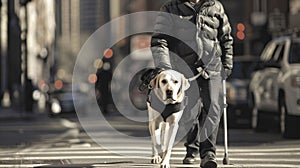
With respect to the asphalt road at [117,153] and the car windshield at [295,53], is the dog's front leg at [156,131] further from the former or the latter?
the car windshield at [295,53]

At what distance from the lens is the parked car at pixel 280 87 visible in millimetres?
15844

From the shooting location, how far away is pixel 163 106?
8.91 metres

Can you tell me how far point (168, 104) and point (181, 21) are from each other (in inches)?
49.3

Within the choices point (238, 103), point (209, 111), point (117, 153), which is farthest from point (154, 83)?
point (238, 103)

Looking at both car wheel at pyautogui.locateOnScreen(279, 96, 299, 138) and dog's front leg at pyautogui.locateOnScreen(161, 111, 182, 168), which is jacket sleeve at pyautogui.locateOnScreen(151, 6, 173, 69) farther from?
car wheel at pyautogui.locateOnScreen(279, 96, 299, 138)


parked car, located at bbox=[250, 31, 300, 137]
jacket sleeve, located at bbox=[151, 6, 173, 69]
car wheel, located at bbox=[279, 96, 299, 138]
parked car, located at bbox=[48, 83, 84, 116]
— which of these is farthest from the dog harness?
parked car, located at bbox=[48, 83, 84, 116]

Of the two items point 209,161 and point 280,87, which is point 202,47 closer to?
point 209,161

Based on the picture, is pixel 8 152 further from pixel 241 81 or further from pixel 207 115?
pixel 241 81

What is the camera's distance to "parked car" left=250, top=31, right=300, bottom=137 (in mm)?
15844

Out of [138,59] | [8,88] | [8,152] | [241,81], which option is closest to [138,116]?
[241,81]

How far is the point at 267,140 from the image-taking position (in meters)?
15.8

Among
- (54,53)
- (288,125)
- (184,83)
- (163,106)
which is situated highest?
(184,83)

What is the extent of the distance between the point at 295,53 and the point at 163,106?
8.08 metres

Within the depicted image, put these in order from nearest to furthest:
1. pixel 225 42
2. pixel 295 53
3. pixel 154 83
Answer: pixel 154 83
pixel 225 42
pixel 295 53
